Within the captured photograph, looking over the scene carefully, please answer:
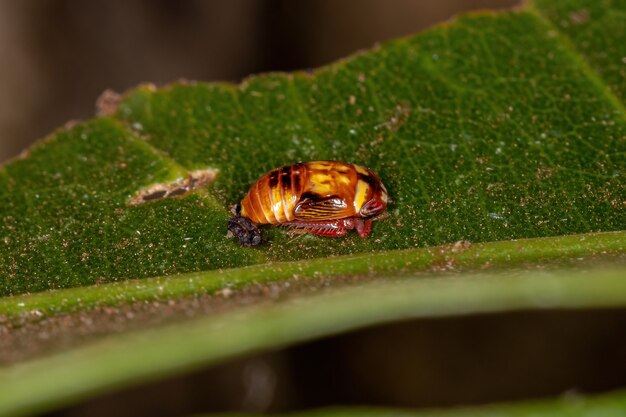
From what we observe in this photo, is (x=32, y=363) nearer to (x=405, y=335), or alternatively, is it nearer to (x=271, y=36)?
(x=405, y=335)

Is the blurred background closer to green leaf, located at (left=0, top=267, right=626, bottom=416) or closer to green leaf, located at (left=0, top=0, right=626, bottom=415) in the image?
green leaf, located at (left=0, top=0, right=626, bottom=415)

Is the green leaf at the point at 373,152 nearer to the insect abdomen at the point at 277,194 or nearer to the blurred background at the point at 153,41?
the insect abdomen at the point at 277,194

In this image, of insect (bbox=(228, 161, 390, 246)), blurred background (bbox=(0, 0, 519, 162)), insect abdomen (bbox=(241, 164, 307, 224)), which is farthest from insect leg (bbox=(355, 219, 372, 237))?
blurred background (bbox=(0, 0, 519, 162))

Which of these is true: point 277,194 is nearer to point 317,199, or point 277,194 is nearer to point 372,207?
point 317,199

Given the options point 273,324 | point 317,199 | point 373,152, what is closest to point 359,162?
point 373,152

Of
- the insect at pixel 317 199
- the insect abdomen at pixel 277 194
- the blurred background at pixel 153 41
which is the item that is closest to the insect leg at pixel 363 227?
the insect at pixel 317 199

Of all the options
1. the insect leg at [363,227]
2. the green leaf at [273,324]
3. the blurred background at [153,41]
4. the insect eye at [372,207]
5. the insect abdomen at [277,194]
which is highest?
the blurred background at [153,41]
